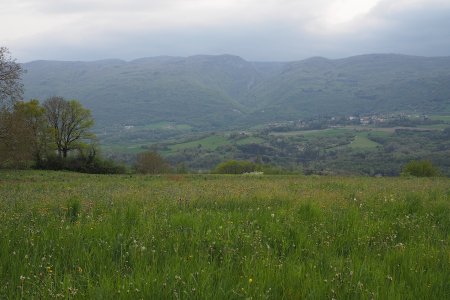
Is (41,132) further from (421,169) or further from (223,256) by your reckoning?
(421,169)

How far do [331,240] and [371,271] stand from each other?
4.36ft

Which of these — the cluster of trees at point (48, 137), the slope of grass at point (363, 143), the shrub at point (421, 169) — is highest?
the cluster of trees at point (48, 137)

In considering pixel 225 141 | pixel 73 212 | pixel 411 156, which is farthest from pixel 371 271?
pixel 225 141

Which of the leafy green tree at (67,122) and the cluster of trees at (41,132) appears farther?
the leafy green tree at (67,122)

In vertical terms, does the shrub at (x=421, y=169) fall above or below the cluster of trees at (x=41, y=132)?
below

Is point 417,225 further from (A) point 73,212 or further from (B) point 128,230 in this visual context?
(A) point 73,212

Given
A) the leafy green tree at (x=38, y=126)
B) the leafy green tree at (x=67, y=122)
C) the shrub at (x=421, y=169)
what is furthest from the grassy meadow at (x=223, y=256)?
the leafy green tree at (x=67, y=122)

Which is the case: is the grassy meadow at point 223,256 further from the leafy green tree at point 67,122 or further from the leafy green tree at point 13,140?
the leafy green tree at point 67,122

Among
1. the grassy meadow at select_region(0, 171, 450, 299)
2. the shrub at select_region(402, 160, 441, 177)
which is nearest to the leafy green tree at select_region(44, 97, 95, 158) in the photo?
the shrub at select_region(402, 160, 441, 177)

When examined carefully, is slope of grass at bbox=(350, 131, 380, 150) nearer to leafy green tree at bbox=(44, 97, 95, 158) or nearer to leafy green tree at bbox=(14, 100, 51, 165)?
leafy green tree at bbox=(44, 97, 95, 158)

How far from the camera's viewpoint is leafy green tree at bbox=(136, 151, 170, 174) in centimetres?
7556

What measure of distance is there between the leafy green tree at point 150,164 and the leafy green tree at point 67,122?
1133 cm

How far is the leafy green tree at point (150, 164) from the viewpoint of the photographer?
7556cm

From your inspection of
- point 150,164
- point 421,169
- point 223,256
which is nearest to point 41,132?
point 150,164
